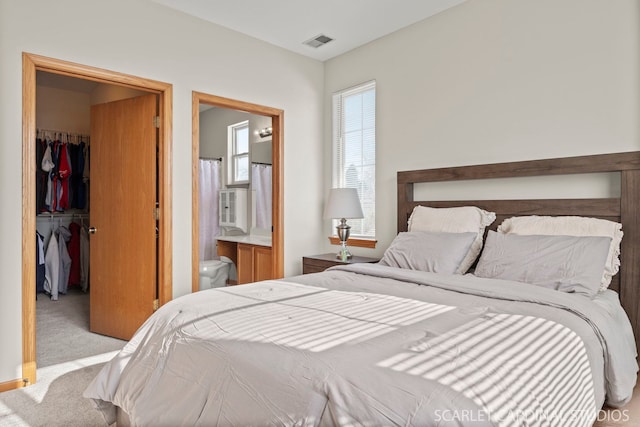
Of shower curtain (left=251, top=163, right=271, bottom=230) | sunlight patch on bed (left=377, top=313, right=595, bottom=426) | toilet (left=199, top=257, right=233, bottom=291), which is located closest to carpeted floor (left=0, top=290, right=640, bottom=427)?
sunlight patch on bed (left=377, top=313, right=595, bottom=426)

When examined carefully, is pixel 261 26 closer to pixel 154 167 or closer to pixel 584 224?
pixel 154 167

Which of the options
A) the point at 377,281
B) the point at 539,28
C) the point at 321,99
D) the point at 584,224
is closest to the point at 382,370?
the point at 377,281

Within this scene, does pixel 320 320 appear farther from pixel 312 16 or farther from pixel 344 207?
pixel 312 16

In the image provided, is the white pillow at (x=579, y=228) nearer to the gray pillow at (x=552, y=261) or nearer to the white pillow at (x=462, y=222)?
the gray pillow at (x=552, y=261)

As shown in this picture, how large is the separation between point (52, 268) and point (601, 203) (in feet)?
18.8

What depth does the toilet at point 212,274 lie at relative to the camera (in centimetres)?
476

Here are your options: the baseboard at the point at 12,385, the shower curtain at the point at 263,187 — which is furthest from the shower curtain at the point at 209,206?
the baseboard at the point at 12,385

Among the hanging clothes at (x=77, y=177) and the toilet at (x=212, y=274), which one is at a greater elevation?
the hanging clothes at (x=77, y=177)

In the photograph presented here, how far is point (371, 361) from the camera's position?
3.85ft

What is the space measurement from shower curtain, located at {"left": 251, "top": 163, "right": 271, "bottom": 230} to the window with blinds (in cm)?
123

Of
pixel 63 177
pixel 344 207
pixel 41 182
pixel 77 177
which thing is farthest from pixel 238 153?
pixel 344 207

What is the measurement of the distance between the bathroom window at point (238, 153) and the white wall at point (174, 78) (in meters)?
1.57

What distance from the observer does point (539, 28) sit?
2775 mm

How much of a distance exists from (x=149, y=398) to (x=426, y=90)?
309 cm
